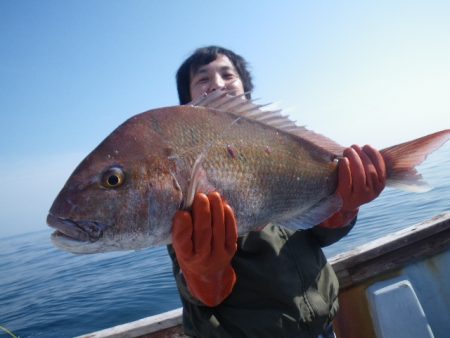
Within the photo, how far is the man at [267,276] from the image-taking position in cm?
211

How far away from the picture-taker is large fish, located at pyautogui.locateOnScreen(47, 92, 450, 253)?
5.54ft

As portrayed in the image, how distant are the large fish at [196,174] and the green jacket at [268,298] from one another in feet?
1.55

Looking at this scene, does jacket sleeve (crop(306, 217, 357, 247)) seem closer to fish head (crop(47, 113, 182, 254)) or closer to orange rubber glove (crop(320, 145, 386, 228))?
orange rubber glove (crop(320, 145, 386, 228))

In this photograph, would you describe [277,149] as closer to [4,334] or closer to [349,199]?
[349,199]

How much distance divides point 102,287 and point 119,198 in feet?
38.2

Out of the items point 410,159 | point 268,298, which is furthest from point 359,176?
point 268,298

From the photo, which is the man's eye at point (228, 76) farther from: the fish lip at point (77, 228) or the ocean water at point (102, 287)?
the ocean water at point (102, 287)

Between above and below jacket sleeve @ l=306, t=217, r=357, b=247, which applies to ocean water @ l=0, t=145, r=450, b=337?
below

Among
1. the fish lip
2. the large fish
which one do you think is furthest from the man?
the fish lip

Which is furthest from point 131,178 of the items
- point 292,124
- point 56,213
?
point 292,124

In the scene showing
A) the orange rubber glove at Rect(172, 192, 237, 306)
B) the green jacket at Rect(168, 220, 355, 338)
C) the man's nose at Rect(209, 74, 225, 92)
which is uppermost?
the man's nose at Rect(209, 74, 225, 92)

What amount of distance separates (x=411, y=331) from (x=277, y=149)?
130 inches

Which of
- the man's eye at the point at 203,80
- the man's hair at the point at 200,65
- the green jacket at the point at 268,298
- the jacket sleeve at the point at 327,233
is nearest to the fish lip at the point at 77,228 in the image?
the green jacket at the point at 268,298

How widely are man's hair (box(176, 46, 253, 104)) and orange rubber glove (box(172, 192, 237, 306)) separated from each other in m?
2.27
